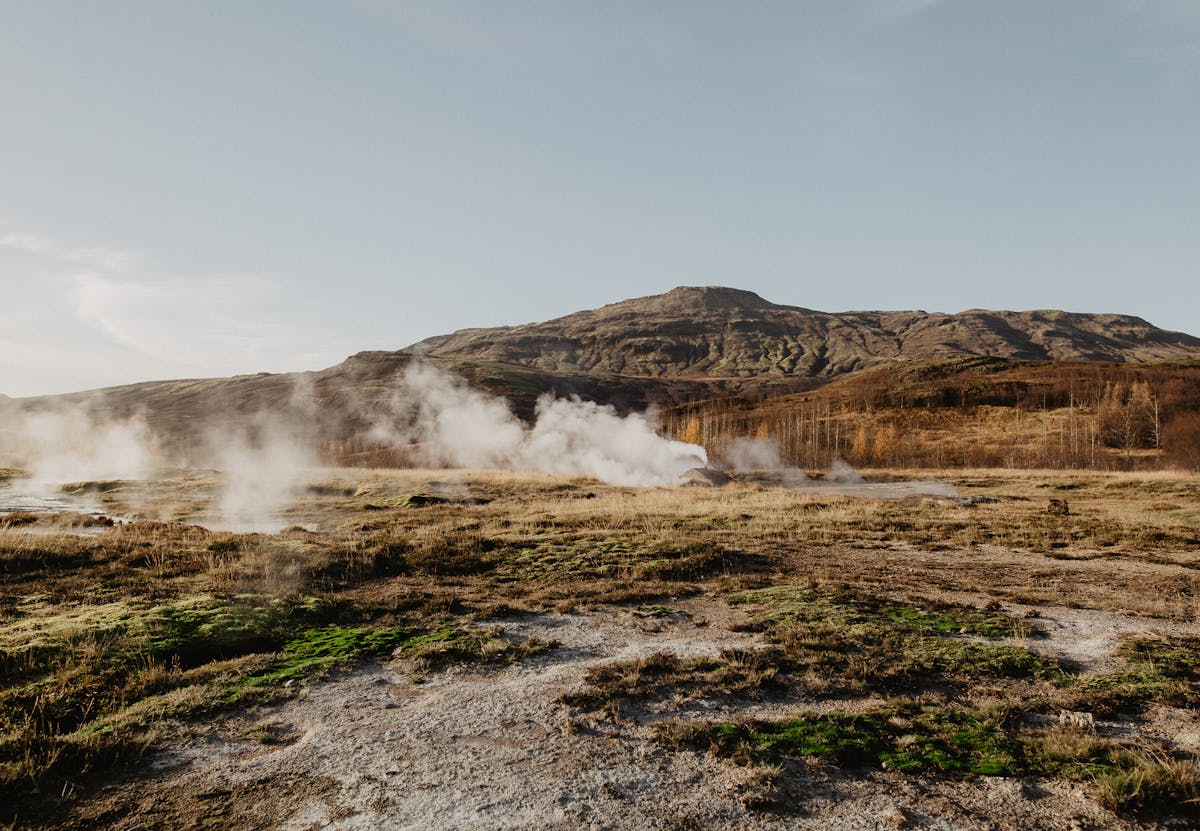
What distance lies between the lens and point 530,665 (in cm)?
1016

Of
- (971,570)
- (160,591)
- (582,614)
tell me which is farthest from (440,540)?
(971,570)

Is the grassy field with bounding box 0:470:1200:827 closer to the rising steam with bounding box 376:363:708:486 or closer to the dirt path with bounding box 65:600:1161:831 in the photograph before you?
the dirt path with bounding box 65:600:1161:831

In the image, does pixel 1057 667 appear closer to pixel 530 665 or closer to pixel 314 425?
pixel 530 665

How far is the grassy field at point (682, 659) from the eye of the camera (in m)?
7.08

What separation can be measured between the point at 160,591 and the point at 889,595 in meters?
17.3

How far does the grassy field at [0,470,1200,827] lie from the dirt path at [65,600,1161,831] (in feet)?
1.23

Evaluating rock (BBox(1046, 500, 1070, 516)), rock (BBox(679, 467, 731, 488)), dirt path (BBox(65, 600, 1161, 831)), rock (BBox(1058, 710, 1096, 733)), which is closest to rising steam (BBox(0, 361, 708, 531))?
rock (BBox(679, 467, 731, 488))

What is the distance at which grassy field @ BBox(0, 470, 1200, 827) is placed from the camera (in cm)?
708

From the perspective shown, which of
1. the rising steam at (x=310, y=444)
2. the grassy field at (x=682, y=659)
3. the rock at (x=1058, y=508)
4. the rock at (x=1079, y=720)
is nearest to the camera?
the grassy field at (x=682, y=659)

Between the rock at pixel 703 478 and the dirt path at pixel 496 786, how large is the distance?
147ft

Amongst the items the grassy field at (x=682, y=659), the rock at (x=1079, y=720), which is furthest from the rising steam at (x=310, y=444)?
the rock at (x=1079, y=720)

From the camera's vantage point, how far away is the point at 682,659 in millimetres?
10180

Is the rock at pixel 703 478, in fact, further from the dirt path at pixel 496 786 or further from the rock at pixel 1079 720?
the dirt path at pixel 496 786

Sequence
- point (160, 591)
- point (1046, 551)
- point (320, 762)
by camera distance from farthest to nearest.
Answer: point (1046, 551) → point (160, 591) → point (320, 762)
